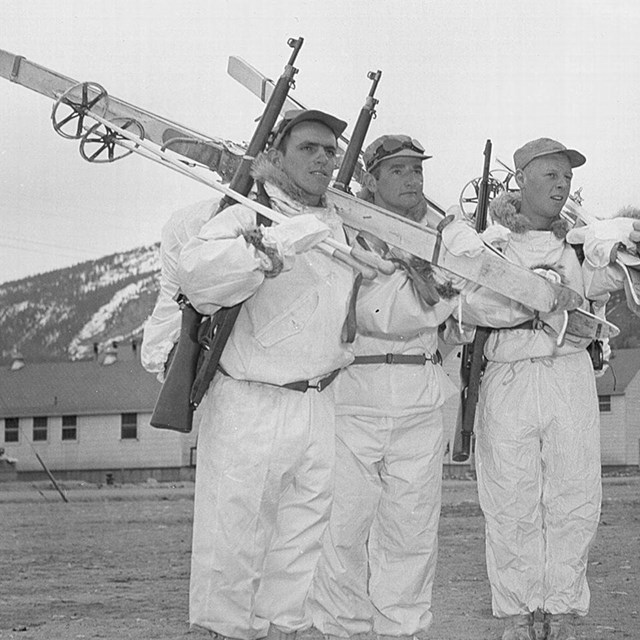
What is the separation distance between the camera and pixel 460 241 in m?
5.82

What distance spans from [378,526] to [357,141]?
1.95 metres

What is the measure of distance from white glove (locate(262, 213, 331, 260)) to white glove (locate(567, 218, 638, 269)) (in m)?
1.71

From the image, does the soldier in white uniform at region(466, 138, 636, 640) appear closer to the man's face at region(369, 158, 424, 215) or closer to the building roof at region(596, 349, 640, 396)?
the man's face at region(369, 158, 424, 215)

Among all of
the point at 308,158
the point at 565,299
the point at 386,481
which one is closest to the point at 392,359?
the point at 386,481

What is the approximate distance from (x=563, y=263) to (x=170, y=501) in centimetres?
1948

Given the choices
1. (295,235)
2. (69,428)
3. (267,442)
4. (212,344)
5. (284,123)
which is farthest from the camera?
(69,428)

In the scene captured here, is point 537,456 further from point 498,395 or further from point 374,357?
point 374,357

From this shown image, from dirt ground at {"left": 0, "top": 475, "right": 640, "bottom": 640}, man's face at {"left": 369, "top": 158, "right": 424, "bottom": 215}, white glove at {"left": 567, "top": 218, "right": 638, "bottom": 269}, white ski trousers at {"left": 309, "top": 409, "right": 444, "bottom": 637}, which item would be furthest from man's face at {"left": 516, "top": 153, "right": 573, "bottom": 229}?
dirt ground at {"left": 0, "top": 475, "right": 640, "bottom": 640}

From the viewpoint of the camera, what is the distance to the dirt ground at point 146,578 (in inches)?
295

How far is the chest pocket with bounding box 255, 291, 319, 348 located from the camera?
5.50 m

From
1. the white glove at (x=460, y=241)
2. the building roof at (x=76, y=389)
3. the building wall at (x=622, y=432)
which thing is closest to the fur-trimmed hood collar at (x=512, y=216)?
the white glove at (x=460, y=241)

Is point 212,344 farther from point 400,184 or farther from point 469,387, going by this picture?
point 469,387

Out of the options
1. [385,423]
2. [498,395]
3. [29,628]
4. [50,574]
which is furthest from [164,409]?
[50,574]

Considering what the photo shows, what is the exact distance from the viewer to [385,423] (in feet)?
20.7
